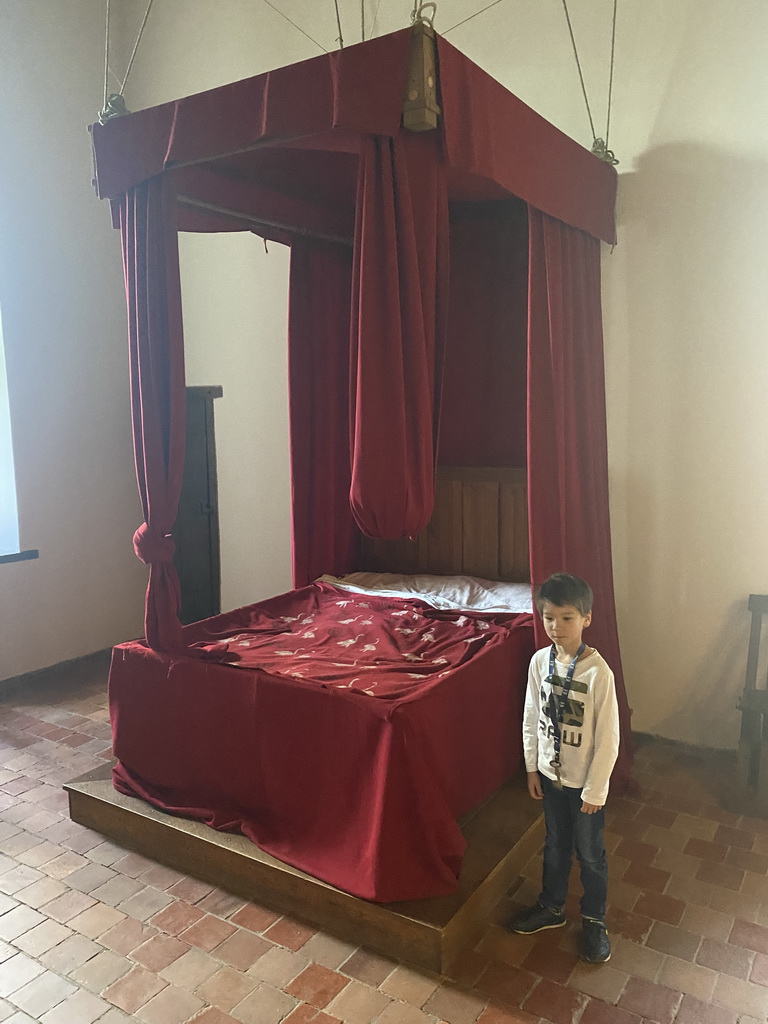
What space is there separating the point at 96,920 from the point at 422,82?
2.59m

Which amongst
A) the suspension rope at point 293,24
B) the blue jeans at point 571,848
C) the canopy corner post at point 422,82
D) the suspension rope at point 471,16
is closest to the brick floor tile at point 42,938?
the blue jeans at point 571,848

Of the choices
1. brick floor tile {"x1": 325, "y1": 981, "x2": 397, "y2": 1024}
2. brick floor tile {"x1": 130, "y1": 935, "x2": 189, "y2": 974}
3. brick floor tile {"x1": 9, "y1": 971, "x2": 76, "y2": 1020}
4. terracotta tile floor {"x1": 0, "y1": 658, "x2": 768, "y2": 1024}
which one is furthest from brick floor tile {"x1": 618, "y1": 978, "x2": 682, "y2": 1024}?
brick floor tile {"x1": 9, "y1": 971, "x2": 76, "y2": 1020}

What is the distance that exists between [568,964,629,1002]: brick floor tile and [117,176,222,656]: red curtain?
1825 millimetres

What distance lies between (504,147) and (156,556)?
1757mm

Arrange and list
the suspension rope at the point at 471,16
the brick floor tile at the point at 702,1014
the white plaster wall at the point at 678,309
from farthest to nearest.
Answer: the suspension rope at the point at 471,16
the white plaster wall at the point at 678,309
the brick floor tile at the point at 702,1014

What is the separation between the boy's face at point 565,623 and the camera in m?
2.11

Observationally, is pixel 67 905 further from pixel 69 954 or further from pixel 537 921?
pixel 537 921

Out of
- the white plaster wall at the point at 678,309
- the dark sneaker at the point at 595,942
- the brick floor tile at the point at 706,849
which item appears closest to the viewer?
the dark sneaker at the point at 595,942

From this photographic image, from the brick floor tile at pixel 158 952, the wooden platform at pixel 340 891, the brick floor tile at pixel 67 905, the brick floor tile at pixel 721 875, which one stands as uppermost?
the wooden platform at pixel 340 891

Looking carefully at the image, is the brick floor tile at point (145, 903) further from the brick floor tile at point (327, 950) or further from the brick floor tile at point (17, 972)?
the brick floor tile at point (327, 950)

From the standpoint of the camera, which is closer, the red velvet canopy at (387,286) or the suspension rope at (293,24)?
the red velvet canopy at (387,286)

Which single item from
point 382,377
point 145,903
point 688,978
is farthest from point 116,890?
point 382,377

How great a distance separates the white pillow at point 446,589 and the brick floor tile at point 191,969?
166 cm

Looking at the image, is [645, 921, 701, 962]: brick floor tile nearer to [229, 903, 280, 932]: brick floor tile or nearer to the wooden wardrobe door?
[229, 903, 280, 932]: brick floor tile
